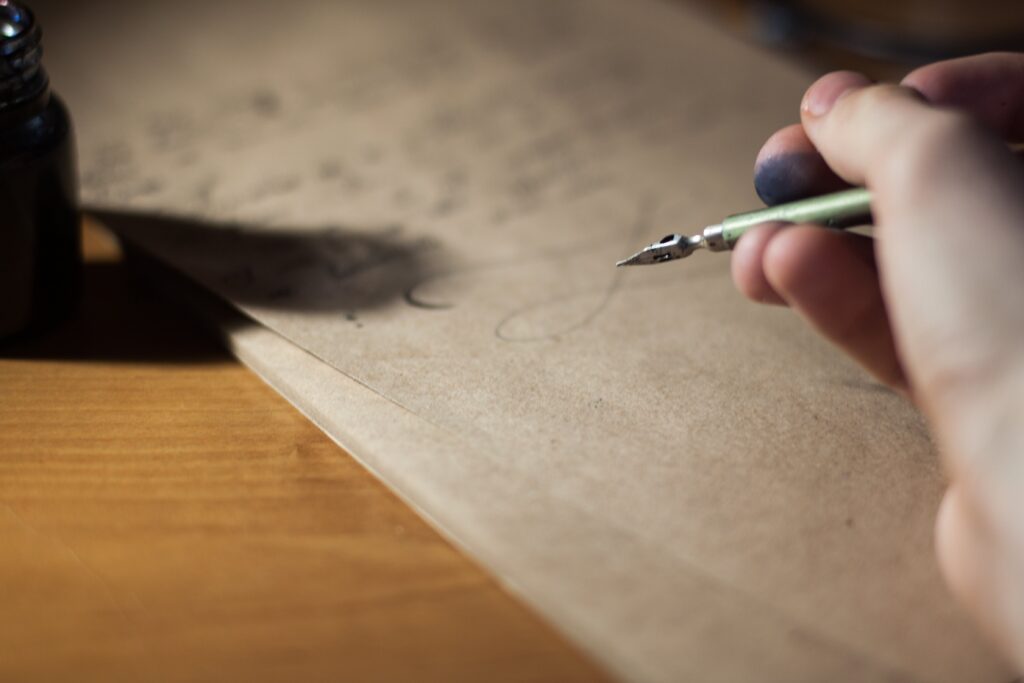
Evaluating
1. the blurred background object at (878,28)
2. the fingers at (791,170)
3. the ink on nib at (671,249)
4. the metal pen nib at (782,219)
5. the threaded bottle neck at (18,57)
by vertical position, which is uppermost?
the threaded bottle neck at (18,57)

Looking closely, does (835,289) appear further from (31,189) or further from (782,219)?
(31,189)

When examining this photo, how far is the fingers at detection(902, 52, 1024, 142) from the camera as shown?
40 centimetres

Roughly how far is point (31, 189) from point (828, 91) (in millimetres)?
337

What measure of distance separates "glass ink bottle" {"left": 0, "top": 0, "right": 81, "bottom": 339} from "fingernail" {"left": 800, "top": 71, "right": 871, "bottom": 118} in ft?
1.05

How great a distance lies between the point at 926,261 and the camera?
1.00 ft

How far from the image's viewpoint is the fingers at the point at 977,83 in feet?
1.30

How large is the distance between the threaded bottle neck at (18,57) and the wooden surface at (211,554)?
123 millimetres

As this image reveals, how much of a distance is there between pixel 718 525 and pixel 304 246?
29 centimetres

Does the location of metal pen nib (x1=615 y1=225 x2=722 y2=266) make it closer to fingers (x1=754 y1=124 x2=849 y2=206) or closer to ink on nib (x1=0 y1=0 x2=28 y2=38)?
fingers (x1=754 y1=124 x2=849 y2=206)

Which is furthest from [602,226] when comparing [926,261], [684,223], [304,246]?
[926,261]

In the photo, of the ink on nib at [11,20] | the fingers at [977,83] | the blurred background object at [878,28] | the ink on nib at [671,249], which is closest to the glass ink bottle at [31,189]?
the ink on nib at [11,20]

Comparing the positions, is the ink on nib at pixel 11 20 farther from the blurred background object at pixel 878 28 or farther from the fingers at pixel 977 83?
the blurred background object at pixel 878 28

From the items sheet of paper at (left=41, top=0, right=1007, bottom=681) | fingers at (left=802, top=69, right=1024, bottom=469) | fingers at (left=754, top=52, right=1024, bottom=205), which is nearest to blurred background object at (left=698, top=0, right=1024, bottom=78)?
sheet of paper at (left=41, top=0, right=1007, bottom=681)

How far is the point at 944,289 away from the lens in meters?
0.30
